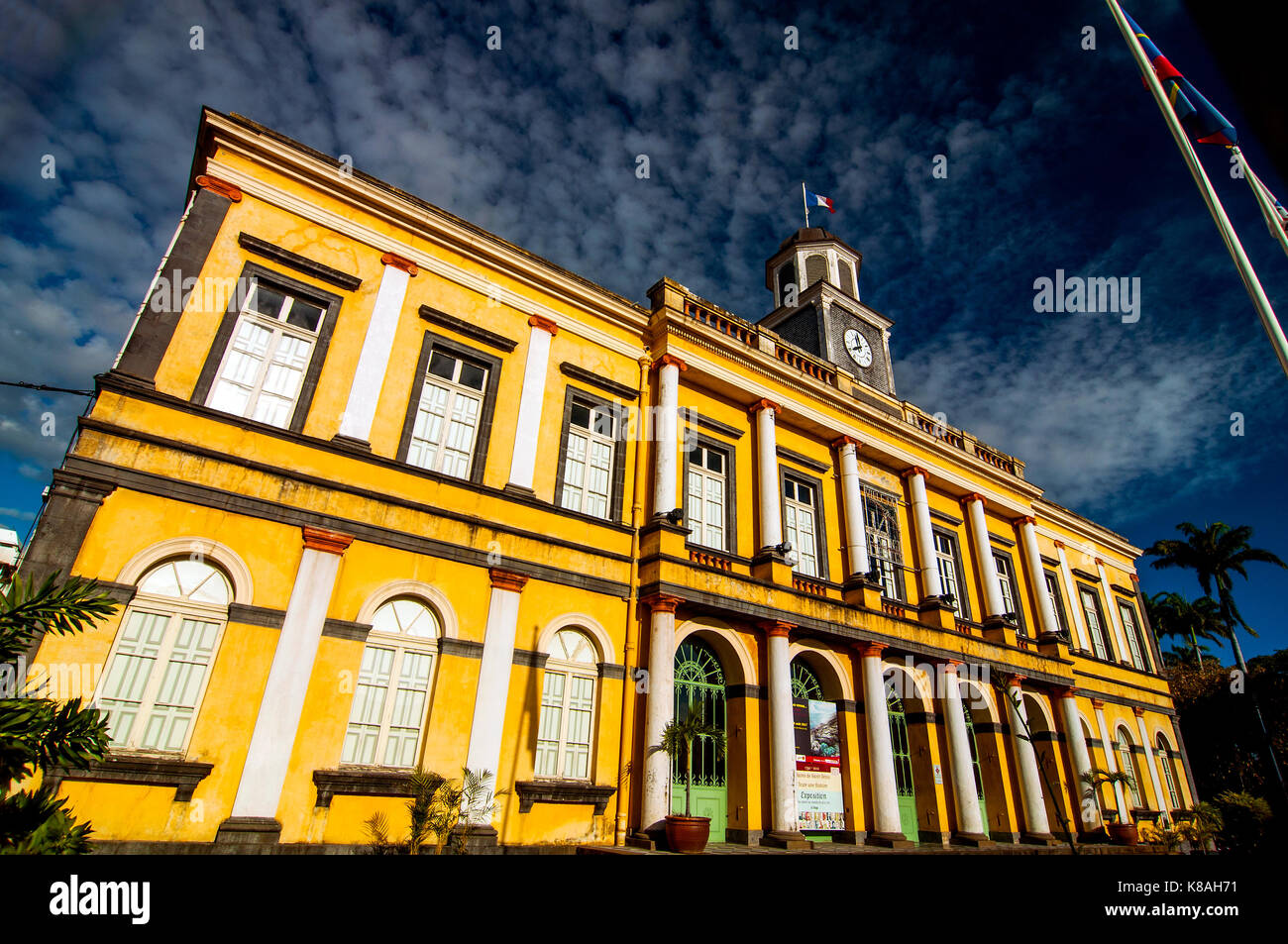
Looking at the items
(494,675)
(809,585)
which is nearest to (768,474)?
(809,585)

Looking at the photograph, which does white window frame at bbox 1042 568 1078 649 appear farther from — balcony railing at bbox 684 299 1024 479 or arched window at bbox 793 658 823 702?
arched window at bbox 793 658 823 702

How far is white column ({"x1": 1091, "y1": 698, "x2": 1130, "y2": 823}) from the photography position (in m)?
18.5

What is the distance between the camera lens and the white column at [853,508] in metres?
15.3

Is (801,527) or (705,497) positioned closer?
(705,497)

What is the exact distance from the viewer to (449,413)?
11.7 meters

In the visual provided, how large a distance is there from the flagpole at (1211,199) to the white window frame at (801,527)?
977 centimetres

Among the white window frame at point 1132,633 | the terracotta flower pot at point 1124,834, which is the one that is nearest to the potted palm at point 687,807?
the terracotta flower pot at point 1124,834

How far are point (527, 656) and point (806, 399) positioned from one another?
919 cm

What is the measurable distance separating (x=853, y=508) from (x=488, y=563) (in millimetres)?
9032

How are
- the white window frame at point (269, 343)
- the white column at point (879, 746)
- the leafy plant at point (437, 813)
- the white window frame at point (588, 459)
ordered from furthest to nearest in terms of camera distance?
the white column at point (879, 746) → the white window frame at point (588, 459) → the white window frame at point (269, 343) → the leafy plant at point (437, 813)

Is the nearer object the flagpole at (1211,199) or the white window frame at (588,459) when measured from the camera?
the flagpole at (1211,199)

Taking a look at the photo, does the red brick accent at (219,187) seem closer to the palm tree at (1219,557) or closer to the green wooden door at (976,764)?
the green wooden door at (976,764)

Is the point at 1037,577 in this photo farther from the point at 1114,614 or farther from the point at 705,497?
the point at 705,497
